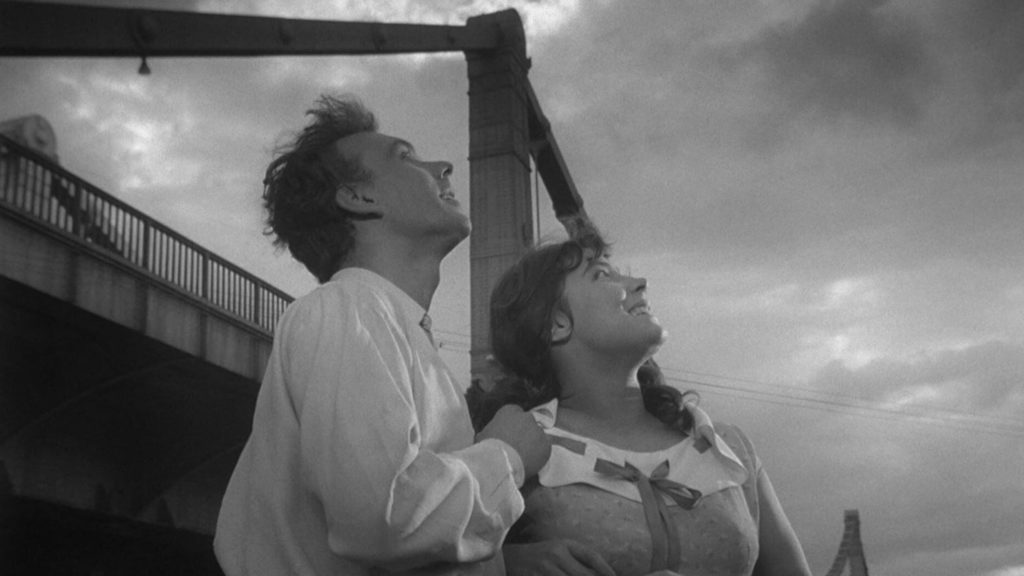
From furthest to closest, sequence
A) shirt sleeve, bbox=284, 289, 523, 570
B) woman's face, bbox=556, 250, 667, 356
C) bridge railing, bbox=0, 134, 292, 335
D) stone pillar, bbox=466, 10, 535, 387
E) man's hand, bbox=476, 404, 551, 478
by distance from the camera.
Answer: stone pillar, bbox=466, 10, 535, 387 → bridge railing, bbox=0, 134, 292, 335 → woman's face, bbox=556, 250, 667, 356 → man's hand, bbox=476, 404, 551, 478 → shirt sleeve, bbox=284, 289, 523, 570

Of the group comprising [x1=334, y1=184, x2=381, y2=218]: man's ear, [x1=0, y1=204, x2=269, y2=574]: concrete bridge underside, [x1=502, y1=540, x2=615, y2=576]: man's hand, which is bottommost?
[x1=502, y1=540, x2=615, y2=576]: man's hand

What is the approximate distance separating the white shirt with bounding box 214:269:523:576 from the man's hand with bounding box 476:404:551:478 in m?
0.06

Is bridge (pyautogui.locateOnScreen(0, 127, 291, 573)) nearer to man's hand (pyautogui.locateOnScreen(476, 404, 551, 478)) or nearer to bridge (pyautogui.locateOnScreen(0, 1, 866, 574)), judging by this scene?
bridge (pyautogui.locateOnScreen(0, 1, 866, 574))

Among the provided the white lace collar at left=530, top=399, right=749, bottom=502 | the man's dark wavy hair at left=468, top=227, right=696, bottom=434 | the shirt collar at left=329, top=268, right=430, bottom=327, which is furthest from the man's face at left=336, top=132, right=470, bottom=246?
the white lace collar at left=530, top=399, right=749, bottom=502

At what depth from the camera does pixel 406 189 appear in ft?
7.95

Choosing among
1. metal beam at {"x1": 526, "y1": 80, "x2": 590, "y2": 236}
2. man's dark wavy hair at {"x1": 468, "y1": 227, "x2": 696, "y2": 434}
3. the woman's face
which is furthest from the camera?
metal beam at {"x1": 526, "y1": 80, "x2": 590, "y2": 236}

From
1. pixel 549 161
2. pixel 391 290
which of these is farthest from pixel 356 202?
pixel 549 161

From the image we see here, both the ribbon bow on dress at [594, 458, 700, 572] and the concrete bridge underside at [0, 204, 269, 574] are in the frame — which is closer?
the ribbon bow on dress at [594, 458, 700, 572]

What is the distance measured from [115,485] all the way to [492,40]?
982 cm

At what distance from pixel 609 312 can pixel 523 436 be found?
0.71 m

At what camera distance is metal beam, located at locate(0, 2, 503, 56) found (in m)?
10.7

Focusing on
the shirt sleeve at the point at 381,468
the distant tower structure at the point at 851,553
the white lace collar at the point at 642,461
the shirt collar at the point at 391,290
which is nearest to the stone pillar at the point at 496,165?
the distant tower structure at the point at 851,553

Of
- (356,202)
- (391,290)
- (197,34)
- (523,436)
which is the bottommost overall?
(523,436)

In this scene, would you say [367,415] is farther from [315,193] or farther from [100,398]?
[100,398]
